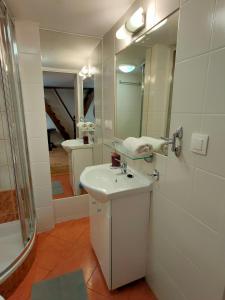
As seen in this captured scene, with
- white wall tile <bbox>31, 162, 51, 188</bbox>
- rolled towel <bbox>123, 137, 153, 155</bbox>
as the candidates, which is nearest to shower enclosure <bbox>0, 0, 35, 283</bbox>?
white wall tile <bbox>31, 162, 51, 188</bbox>

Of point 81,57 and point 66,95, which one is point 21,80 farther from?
point 81,57

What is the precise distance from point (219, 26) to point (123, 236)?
52.4 inches

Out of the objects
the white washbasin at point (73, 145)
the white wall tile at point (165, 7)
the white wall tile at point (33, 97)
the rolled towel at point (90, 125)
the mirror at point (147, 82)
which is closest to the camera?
the white wall tile at point (165, 7)

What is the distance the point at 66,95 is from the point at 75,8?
0.85m

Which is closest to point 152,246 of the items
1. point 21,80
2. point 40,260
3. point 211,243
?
point 211,243

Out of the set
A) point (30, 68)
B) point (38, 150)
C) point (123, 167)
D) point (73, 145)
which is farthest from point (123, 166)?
point (30, 68)

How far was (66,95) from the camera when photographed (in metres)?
1.99

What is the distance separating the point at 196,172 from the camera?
2.89ft

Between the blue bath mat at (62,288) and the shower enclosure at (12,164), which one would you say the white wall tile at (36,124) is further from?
the blue bath mat at (62,288)

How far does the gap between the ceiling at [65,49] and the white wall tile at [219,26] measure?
4.74 ft

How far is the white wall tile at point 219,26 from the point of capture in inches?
27.2

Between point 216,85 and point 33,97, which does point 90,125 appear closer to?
point 33,97

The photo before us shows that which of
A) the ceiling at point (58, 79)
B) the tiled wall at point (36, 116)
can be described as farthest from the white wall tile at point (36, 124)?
the ceiling at point (58, 79)

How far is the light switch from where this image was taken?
0.81 m
